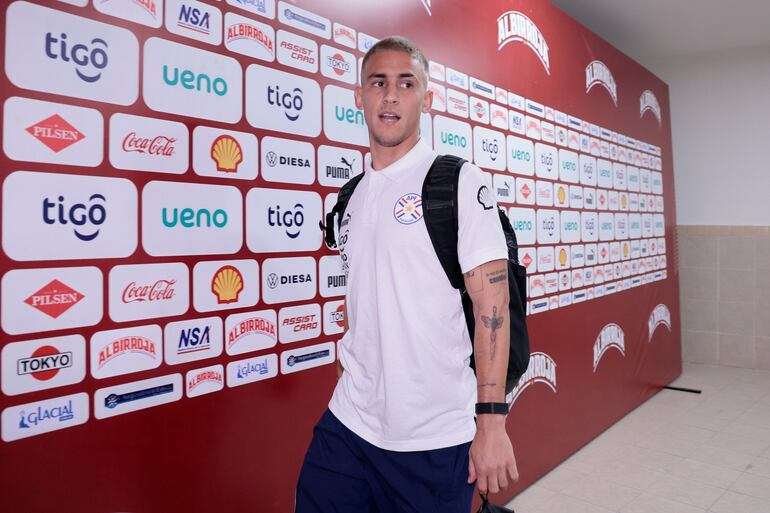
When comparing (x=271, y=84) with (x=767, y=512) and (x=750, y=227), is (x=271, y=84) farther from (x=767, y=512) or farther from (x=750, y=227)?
(x=750, y=227)

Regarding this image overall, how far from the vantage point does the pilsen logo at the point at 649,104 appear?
405 centimetres

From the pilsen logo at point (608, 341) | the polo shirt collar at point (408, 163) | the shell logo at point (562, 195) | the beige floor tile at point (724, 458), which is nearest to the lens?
the polo shirt collar at point (408, 163)

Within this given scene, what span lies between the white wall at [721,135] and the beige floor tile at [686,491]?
3069 millimetres

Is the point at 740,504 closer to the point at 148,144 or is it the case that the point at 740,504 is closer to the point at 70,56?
the point at 148,144

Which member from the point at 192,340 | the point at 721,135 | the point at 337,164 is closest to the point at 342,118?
the point at 337,164

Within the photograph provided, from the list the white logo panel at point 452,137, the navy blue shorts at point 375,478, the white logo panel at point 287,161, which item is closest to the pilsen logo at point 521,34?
the white logo panel at point 452,137

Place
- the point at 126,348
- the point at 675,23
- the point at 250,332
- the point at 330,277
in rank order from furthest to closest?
the point at 675,23
the point at 330,277
the point at 250,332
the point at 126,348

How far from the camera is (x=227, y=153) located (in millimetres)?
1420

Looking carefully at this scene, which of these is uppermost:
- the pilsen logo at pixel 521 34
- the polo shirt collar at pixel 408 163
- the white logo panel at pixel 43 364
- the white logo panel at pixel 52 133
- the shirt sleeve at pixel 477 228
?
the pilsen logo at pixel 521 34

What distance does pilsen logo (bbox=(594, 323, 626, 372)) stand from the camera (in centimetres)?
323

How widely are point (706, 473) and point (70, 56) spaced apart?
9.96 feet

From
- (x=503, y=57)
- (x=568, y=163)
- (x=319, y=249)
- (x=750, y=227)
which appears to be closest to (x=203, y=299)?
(x=319, y=249)

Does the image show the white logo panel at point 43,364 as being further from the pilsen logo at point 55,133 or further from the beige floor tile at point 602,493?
the beige floor tile at point 602,493

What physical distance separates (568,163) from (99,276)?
2496 millimetres
